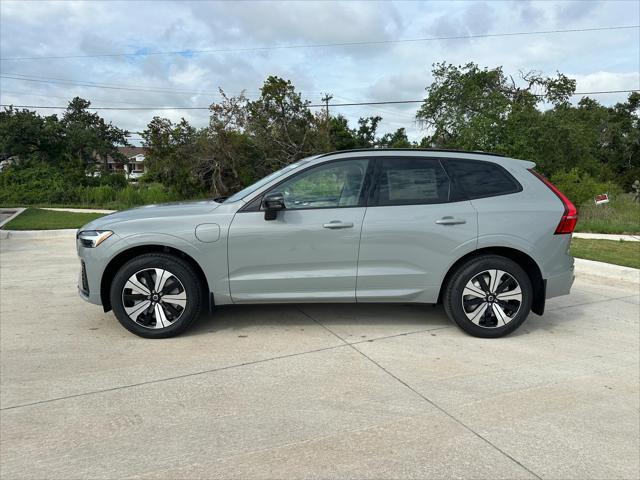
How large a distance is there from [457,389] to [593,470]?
1.06 m

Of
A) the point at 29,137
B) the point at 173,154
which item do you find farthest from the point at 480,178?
the point at 29,137

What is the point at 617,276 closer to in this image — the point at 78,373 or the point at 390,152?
the point at 390,152

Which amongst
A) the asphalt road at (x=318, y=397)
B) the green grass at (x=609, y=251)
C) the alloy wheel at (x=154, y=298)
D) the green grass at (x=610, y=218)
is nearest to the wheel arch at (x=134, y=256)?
the alloy wheel at (x=154, y=298)

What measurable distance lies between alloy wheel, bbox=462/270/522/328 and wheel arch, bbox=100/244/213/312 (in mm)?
2466

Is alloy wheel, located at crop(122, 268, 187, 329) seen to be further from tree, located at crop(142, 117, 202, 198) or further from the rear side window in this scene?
tree, located at crop(142, 117, 202, 198)

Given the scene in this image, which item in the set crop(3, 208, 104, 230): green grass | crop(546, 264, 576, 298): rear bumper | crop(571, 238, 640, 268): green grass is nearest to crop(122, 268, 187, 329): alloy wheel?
crop(546, 264, 576, 298): rear bumper

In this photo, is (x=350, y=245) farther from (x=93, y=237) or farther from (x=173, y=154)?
(x=173, y=154)

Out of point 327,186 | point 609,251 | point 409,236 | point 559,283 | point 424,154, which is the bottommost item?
point 609,251

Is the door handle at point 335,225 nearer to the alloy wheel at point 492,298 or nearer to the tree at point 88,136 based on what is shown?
the alloy wheel at point 492,298

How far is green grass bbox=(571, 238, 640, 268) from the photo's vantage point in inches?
314

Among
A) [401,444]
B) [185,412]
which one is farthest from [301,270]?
[401,444]

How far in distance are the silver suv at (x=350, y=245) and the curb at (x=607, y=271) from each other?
3.29 meters

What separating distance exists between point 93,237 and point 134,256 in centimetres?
39

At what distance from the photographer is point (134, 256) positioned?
4.46 meters
